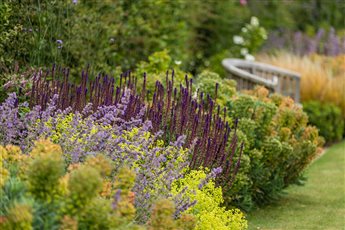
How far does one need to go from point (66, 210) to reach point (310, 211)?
4.52 metres

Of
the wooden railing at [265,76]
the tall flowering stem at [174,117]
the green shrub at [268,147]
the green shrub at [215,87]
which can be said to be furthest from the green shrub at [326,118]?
the tall flowering stem at [174,117]

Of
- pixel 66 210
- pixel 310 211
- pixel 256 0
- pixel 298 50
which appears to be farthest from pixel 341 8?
pixel 66 210

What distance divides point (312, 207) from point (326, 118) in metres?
4.44

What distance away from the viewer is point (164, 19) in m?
12.3

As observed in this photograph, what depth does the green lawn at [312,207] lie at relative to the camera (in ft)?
24.3

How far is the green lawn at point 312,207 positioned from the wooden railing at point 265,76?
1.69 metres

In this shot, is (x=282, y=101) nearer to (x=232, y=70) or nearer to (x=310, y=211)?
(x=310, y=211)

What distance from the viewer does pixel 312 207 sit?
8156mm

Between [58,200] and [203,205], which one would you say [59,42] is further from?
[58,200]

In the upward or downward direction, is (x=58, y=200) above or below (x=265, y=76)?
above

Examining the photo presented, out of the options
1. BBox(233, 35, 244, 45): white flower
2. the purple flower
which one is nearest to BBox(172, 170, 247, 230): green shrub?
the purple flower

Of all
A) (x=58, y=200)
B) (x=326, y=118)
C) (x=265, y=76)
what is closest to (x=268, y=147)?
(x=58, y=200)

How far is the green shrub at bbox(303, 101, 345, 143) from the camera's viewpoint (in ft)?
40.2

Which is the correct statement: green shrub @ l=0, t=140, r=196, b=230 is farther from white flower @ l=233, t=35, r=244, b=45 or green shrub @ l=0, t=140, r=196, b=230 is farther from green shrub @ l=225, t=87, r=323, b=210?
white flower @ l=233, t=35, r=244, b=45
